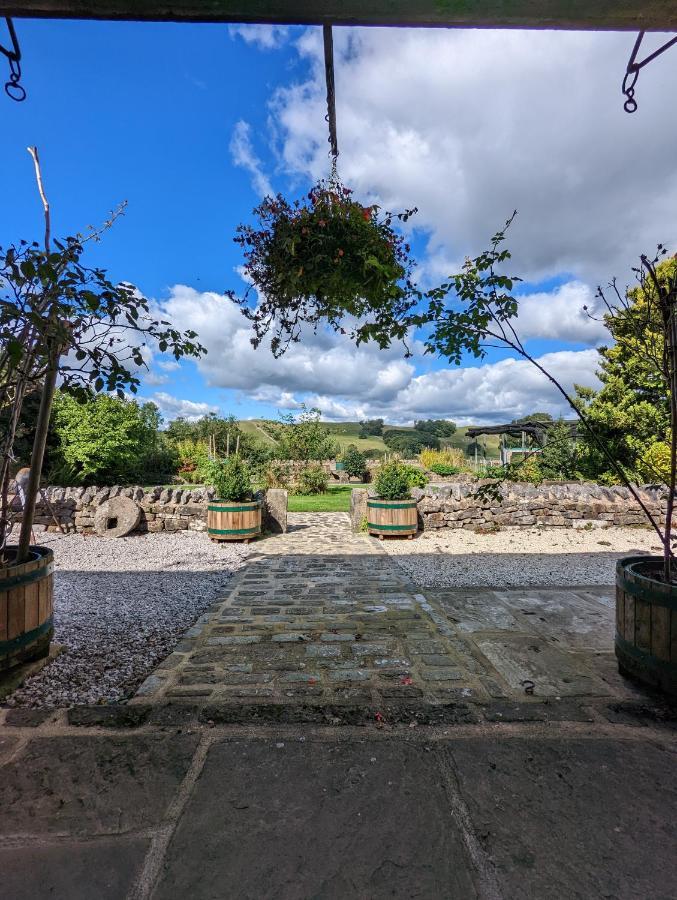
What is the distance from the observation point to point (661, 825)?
1562 mm

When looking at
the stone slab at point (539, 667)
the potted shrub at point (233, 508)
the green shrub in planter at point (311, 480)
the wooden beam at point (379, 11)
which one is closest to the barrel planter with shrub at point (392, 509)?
the potted shrub at point (233, 508)

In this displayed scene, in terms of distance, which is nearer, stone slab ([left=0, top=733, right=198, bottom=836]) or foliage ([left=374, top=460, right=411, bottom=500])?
stone slab ([left=0, top=733, right=198, bottom=836])

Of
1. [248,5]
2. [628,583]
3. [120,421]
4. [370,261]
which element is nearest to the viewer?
[248,5]

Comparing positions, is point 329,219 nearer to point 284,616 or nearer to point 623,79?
point 623,79

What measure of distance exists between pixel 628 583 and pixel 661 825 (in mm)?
1247

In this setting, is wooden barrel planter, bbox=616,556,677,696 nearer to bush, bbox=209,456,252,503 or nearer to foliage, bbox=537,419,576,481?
bush, bbox=209,456,252,503

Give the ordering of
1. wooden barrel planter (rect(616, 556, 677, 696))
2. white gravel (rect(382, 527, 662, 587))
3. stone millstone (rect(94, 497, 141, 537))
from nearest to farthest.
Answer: wooden barrel planter (rect(616, 556, 677, 696)) < white gravel (rect(382, 527, 662, 587)) < stone millstone (rect(94, 497, 141, 537))

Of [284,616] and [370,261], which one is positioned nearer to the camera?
[370,261]

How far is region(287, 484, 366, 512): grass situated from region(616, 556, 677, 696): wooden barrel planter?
9.25m

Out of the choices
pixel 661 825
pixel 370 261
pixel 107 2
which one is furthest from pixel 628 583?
pixel 107 2

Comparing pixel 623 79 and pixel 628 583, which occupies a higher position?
pixel 623 79

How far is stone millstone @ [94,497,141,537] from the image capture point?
27.9 ft

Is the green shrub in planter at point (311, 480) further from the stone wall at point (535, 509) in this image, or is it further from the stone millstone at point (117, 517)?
the stone millstone at point (117, 517)

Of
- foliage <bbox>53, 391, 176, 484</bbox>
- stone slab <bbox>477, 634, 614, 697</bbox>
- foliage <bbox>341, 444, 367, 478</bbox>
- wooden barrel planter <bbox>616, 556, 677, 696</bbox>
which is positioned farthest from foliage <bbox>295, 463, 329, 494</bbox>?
wooden barrel planter <bbox>616, 556, 677, 696</bbox>
